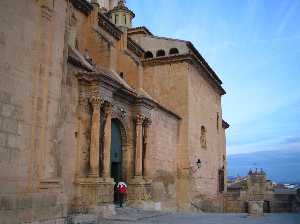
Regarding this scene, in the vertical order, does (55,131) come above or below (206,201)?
above

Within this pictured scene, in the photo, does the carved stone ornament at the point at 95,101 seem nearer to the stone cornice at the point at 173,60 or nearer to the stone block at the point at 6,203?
the stone block at the point at 6,203

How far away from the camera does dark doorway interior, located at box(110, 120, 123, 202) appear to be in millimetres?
14742

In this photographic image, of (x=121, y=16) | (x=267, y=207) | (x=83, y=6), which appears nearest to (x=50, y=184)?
(x=83, y=6)

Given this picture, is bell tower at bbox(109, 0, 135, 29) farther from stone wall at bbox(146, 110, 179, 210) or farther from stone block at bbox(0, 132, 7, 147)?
stone block at bbox(0, 132, 7, 147)

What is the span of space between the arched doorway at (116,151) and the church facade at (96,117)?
0.04 m

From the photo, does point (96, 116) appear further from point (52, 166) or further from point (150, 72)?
point (150, 72)

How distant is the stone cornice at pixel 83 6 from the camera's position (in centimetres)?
1566

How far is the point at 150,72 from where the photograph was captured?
2036 centimetres

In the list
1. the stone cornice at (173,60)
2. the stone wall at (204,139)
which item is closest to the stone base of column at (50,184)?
the stone wall at (204,139)

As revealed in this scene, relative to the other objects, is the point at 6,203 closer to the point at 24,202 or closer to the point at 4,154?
the point at 24,202

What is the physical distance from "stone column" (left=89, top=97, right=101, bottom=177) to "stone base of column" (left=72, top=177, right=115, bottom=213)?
32cm

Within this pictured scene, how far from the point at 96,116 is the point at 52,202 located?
444 centimetres

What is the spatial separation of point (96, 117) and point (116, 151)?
3.19 m

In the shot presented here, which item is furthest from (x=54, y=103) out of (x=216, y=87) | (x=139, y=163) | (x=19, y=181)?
(x=216, y=87)
